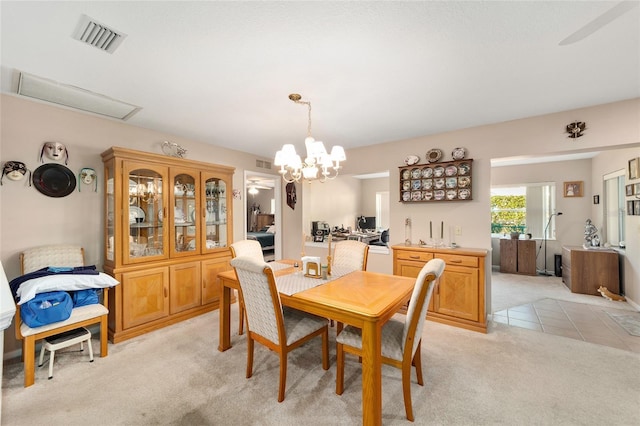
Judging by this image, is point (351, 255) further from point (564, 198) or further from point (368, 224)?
point (564, 198)

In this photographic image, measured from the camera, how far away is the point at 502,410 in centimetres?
181

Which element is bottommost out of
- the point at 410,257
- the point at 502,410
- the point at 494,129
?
the point at 502,410

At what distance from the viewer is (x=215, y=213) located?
12.5ft

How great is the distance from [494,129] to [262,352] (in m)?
3.71

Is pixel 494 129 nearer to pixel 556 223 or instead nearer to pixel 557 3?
pixel 557 3

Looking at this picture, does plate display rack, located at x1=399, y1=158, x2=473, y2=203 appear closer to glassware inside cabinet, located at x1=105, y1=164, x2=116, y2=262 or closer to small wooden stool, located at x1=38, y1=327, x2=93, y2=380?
glassware inside cabinet, located at x1=105, y1=164, x2=116, y2=262

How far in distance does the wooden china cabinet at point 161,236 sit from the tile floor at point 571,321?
12.7ft

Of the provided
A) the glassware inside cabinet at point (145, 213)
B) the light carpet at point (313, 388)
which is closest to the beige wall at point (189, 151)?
the glassware inside cabinet at point (145, 213)

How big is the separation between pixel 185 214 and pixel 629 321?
5.65 meters

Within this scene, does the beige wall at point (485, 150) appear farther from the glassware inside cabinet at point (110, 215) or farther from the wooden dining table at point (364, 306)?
the glassware inside cabinet at point (110, 215)

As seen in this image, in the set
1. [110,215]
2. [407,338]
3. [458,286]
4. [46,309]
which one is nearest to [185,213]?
[110,215]

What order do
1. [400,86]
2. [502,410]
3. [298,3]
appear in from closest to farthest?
[298,3] < [502,410] < [400,86]

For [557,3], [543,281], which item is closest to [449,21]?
[557,3]

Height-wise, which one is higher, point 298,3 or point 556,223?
point 298,3
